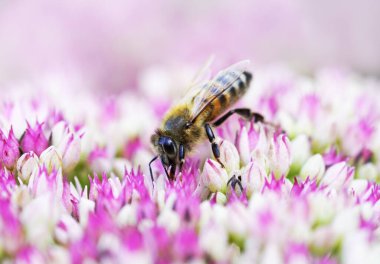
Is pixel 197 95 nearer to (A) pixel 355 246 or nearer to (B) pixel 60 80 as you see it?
(A) pixel 355 246

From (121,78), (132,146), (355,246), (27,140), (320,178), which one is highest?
(121,78)

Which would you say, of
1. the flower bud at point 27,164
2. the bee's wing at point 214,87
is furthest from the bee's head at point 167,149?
the flower bud at point 27,164

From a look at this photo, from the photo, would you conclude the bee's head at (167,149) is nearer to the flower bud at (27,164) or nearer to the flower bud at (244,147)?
the flower bud at (244,147)

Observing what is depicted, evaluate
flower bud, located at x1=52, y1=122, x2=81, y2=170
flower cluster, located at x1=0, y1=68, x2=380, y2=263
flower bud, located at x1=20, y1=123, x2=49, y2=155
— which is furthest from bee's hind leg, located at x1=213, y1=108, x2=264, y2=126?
flower bud, located at x1=20, y1=123, x2=49, y2=155

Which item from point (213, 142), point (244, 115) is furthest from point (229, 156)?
point (244, 115)

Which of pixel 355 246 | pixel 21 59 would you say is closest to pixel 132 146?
pixel 355 246

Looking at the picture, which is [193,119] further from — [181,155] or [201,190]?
[201,190]
